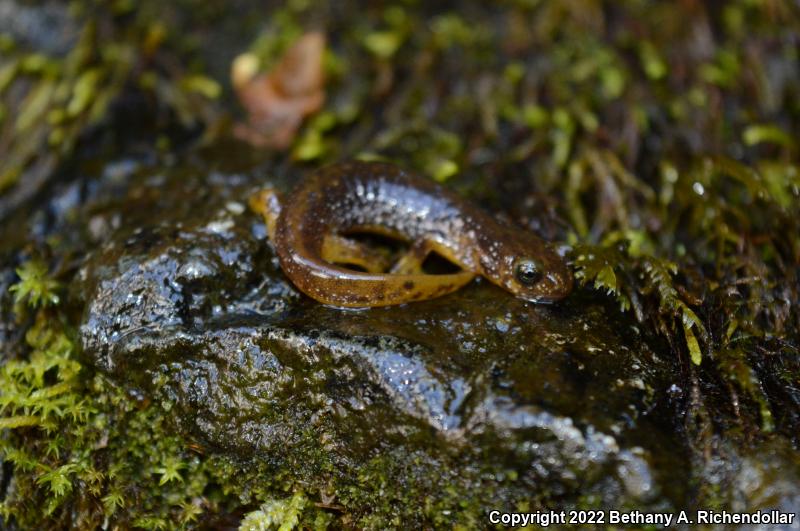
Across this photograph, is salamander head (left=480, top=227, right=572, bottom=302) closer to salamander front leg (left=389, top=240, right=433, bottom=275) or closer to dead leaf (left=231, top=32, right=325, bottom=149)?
salamander front leg (left=389, top=240, right=433, bottom=275)

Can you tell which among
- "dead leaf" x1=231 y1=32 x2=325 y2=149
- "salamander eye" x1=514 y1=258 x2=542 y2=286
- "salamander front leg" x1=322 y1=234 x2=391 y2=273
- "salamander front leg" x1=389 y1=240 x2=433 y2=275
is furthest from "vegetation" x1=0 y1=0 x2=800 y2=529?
"salamander front leg" x1=322 y1=234 x2=391 y2=273

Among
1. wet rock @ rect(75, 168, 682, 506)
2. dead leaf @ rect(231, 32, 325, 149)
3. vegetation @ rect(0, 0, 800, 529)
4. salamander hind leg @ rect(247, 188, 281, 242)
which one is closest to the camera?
wet rock @ rect(75, 168, 682, 506)

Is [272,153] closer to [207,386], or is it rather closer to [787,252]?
[207,386]

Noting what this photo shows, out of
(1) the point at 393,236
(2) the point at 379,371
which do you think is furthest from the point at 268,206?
(2) the point at 379,371

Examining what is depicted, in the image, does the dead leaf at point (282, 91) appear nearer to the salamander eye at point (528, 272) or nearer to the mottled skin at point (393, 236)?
the mottled skin at point (393, 236)

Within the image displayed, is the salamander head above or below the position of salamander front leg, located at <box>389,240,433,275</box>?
above

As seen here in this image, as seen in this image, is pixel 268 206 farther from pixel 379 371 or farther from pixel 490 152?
pixel 490 152

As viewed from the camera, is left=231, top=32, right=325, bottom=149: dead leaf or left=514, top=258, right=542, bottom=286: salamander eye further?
left=231, top=32, right=325, bottom=149: dead leaf
